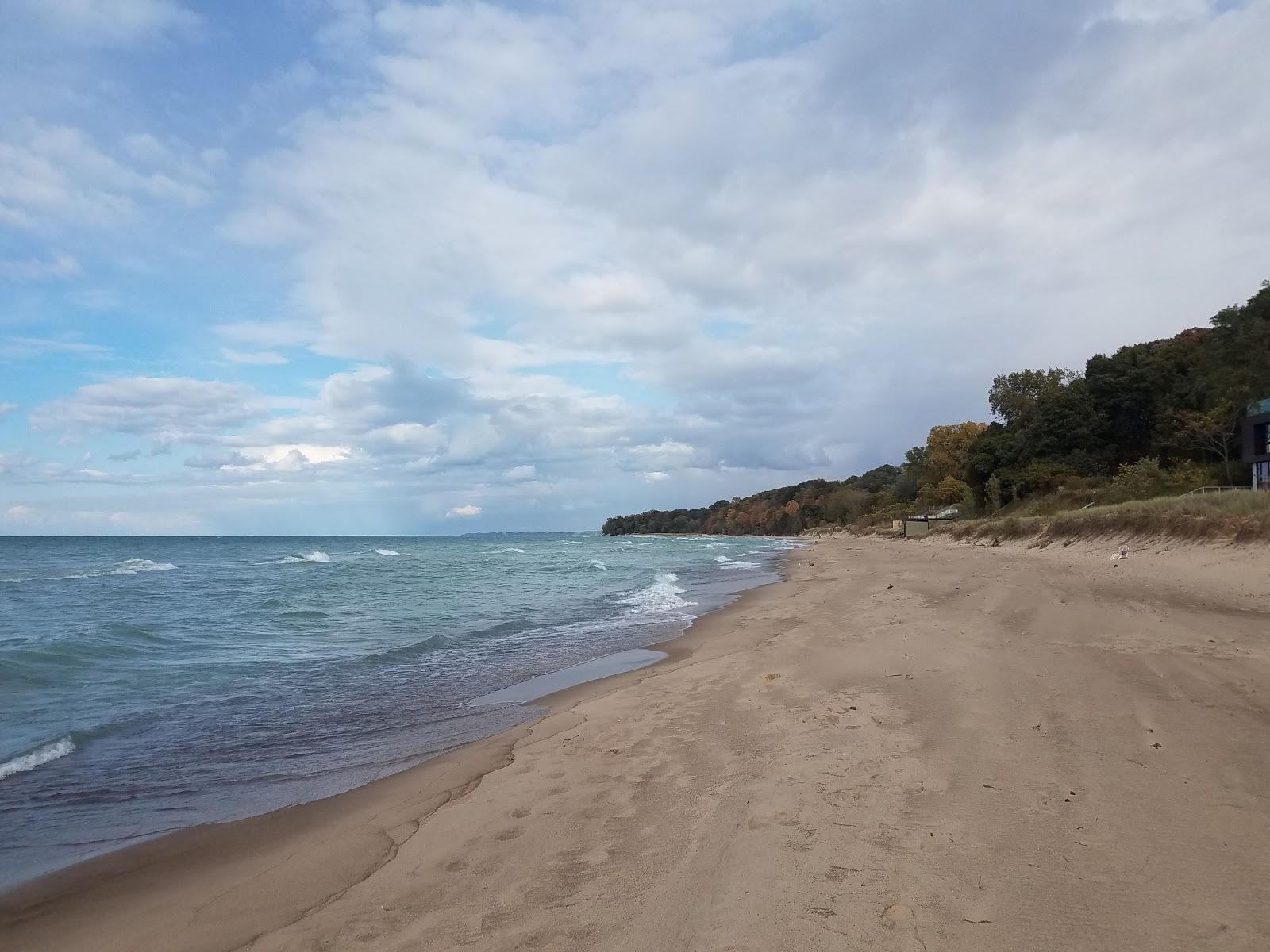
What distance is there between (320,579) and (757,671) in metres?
27.8

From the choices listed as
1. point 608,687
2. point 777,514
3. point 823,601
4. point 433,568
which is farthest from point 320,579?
point 777,514

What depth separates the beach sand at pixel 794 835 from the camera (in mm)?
3229

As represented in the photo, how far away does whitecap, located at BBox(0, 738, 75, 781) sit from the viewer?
693 centimetres

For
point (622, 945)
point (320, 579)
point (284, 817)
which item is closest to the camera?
point (622, 945)

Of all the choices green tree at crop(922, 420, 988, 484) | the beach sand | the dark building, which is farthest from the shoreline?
green tree at crop(922, 420, 988, 484)

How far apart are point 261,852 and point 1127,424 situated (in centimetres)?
5612

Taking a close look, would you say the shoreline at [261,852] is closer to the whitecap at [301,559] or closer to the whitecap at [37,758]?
the whitecap at [37,758]

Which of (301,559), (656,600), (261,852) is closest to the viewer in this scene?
(261,852)

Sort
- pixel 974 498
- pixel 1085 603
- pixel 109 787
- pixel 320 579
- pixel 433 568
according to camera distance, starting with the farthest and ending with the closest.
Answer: pixel 974 498
pixel 433 568
pixel 320 579
pixel 1085 603
pixel 109 787

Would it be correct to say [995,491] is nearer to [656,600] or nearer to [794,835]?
[656,600]

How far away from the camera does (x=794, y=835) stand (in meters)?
4.06

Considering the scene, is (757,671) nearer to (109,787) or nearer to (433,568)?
(109,787)

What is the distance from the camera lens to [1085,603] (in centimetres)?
1243

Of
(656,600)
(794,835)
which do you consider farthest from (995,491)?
(794,835)
